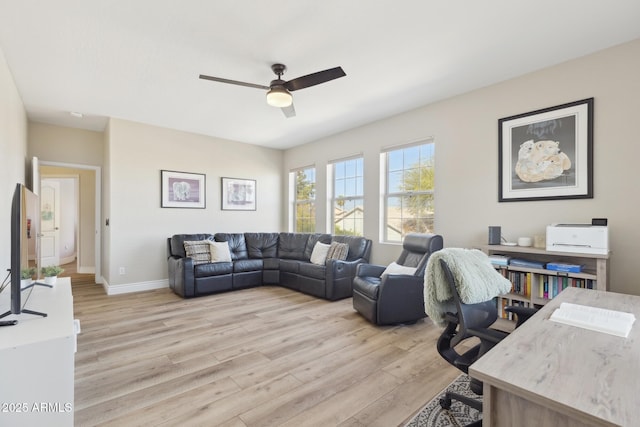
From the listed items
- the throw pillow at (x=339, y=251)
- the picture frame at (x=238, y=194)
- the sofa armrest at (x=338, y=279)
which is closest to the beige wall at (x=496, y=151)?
the throw pillow at (x=339, y=251)

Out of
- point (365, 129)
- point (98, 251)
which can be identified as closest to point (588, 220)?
point (365, 129)

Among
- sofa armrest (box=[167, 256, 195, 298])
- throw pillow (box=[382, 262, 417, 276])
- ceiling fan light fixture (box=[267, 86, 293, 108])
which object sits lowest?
sofa armrest (box=[167, 256, 195, 298])

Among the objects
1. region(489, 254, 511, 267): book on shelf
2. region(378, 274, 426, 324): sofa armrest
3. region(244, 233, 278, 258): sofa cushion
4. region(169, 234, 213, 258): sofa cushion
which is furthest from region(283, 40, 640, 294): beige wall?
region(169, 234, 213, 258): sofa cushion

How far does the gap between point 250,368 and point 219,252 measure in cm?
281

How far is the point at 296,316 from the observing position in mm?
3582

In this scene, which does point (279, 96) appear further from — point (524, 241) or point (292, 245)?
point (292, 245)

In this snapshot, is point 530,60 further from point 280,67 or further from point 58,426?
point 58,426

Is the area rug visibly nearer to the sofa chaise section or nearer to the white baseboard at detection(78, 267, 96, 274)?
the sofa chaise section

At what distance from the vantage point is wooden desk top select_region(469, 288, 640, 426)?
0.80 metres

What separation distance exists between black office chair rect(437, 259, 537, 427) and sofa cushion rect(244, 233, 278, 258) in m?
4.22

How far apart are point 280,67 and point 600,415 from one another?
313 centimetres

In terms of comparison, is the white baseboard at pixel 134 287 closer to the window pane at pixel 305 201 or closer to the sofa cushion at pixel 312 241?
the sofa cushion at pixel 312 241

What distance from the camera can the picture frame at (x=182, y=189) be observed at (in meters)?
5.13

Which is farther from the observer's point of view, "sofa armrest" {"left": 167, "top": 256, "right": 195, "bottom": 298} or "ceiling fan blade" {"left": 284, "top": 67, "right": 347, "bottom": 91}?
"sofa armrest" {"left": 167, "top": 256, "right": 195, "bottom": 298}
